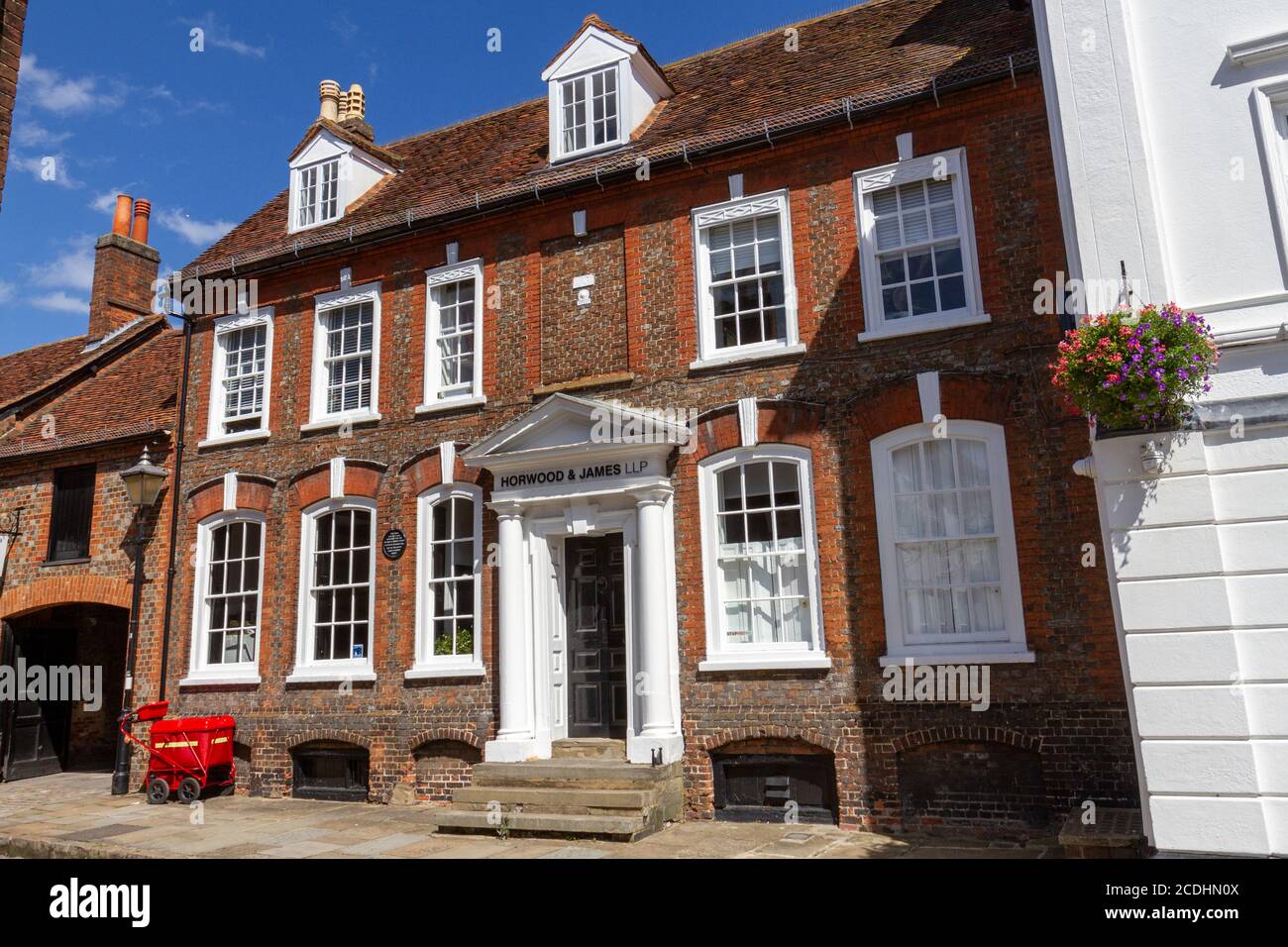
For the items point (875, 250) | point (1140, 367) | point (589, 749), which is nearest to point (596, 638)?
point (589, 749)

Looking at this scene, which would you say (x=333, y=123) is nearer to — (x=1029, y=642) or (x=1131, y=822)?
(x=1029, y=642)

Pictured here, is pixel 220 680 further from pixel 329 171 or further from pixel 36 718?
pixel 329 171

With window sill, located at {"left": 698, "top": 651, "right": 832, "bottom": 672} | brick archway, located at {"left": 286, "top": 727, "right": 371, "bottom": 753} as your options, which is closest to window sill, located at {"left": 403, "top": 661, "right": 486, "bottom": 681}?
brick archway, located at {"left": 286, "top": 727, "right": 371, "bottom": 753}

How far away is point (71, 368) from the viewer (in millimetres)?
17516

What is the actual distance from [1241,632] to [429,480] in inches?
364

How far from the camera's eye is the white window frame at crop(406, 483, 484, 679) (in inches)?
456

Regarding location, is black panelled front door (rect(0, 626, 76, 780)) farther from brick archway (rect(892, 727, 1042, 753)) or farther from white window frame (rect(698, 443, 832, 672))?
brick archway (rect(892, 727, 1042, 753))

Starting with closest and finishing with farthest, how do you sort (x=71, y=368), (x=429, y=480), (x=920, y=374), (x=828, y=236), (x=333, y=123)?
(x=920, y=374)
(x=828, y=236)
(x=429, y=480)
(x=333, y=123)
(x=71, y=368)

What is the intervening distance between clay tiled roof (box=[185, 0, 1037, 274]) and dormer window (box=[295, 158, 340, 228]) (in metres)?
0.36

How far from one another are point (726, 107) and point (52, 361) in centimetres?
1598

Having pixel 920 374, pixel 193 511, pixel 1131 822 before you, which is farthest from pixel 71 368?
pixel 1131 822

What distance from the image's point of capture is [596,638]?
1127 centimetres

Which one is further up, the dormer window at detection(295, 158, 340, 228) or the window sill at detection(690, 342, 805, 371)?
the dormer window at detection(295, 158, 340, 228)

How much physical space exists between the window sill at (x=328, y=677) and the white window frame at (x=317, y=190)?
7.10 metres
